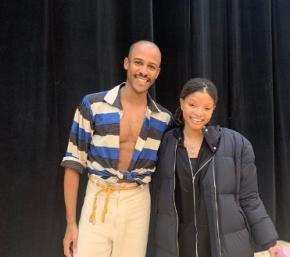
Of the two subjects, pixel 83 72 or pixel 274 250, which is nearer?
pixel 274 250

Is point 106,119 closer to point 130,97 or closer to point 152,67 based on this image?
point 130,97

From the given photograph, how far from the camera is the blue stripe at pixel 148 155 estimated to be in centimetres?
152

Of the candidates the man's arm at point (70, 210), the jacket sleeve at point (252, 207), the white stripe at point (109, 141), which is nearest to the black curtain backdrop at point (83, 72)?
the man's arm at point (70, 210)

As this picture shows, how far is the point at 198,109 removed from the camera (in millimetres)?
1464

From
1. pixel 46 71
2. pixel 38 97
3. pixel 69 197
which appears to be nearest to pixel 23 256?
pixel 69 197

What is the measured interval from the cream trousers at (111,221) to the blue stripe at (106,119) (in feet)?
0.84

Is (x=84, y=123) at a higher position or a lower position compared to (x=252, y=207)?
higher

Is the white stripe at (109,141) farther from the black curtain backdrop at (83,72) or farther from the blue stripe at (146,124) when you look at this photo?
the black curtain backdrop at (83,72)

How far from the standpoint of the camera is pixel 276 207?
8.76 ft

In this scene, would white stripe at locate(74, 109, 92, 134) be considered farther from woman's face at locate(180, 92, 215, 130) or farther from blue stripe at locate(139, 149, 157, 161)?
woman's face at locate(180, 92, 215, 130)

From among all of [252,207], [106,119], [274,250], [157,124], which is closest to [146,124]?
[157,124]

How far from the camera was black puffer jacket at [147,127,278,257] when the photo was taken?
140cm

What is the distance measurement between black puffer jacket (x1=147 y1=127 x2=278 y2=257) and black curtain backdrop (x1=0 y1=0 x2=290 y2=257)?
0.71m

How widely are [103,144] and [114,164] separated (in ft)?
0.32
